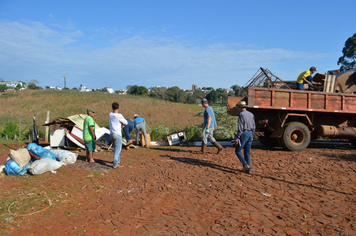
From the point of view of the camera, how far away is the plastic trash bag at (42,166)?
21.9ft

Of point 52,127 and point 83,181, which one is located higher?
point 52,127

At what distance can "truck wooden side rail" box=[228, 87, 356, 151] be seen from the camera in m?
9.51

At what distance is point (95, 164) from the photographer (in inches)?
299

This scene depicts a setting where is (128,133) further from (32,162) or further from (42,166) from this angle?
(42,166)

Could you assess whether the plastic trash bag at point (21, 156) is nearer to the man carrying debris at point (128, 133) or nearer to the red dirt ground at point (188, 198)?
the red dirt ground at point (188, 198)

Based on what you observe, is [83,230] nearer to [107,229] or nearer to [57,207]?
[107,229]

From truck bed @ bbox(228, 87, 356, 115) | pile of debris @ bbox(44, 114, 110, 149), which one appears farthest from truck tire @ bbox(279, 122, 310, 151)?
pile of debris @ bbox(44, 114, 110, 149)

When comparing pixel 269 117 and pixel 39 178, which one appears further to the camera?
pixel 269 117

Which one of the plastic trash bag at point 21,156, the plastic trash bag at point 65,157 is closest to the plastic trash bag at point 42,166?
the plastic trash bag at point 21,156

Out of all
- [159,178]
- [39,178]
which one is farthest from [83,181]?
[159,178]

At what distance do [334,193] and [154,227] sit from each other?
3611 mm

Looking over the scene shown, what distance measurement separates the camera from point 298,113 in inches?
389

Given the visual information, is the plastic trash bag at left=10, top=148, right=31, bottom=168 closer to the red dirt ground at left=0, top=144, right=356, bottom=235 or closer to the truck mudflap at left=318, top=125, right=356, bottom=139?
the red dirt ground at left=0, top=144, right=356, bottom=235

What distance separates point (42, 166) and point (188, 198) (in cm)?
380
